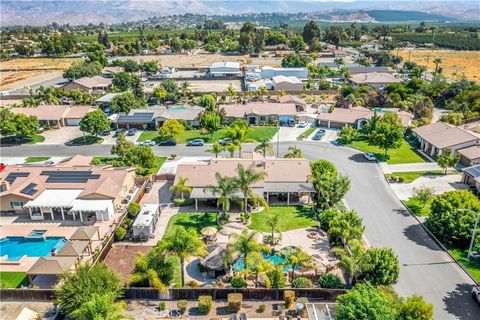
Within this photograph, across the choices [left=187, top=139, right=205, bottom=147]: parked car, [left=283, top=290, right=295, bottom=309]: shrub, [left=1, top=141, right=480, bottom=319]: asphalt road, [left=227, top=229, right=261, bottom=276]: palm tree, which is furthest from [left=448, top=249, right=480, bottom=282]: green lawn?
[left=187, top=139, right=205, bottom=147]: parked car

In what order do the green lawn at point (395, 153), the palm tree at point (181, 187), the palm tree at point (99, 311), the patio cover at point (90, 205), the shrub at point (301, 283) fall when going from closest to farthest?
1. the palm tree at point (99, 311)
2. the shrub at point (301, 283)
3. the patio cover at point (90, 205)
4. the palm tree at point (181, 187)
5. the green lawn at point (395, 153)

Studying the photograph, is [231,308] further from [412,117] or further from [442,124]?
[412,117]

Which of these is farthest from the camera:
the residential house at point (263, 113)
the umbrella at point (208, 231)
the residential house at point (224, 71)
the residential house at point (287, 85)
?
the residential house at point (224, 71)

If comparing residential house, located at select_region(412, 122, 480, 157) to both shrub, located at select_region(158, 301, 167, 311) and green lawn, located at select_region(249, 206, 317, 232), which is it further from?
shrub, located at select_region(158, 301, 167, 311)

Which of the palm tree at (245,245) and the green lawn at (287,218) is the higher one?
the palm tree at (245,245)

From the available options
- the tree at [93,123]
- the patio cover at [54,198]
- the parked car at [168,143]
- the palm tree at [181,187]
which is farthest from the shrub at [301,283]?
the tree at [93,123]

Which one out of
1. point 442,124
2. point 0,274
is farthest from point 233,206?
point 442,124

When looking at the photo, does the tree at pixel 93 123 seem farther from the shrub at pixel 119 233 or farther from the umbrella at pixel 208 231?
the umbrella at pixel 208 231
